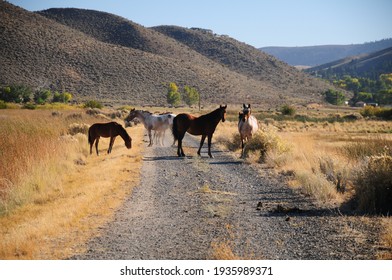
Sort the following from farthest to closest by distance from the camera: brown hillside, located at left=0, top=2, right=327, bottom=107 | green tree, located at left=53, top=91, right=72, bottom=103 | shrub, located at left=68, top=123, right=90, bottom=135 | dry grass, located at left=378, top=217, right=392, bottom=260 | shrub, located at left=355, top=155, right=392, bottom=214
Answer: brown hillside, located at left=0, top=2, right=327, bottom=107 < green tree, located at left=53, top=91, right=72, bottom=103 < shrub, located at left=68, top=123, right=90, bottom=135 < shrub, located at left=355, top=155, right=392, bottom=214 < dry grass, located at left=378, top=217, right=392, bottom=260

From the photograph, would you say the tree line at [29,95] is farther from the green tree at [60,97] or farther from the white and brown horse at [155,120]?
the white and brown horse at [155,120]

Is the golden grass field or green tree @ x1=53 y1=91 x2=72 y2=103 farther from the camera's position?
green tree @ x1=53 y1=91 x2=72 y2=103

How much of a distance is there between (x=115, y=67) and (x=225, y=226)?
90426mm

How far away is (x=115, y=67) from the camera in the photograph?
311ft

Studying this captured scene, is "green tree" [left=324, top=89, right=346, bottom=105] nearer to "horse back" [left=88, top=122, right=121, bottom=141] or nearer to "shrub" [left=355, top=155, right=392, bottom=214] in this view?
"horse back" [left=88, top=122, right=121, bottom=141]

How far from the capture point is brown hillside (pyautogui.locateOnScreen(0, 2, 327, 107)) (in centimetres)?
8350

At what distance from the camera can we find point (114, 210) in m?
8.88


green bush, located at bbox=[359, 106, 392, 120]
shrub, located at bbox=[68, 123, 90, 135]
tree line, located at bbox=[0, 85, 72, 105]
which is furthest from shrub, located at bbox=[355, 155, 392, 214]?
tree line, located at bbox=[0, 85, 72, 105]

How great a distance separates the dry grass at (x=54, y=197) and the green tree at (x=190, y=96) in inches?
3075

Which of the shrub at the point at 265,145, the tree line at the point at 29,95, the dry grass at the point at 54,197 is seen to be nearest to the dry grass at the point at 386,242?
the dry grass at the point at 54,197

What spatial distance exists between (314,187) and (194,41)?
13897cm

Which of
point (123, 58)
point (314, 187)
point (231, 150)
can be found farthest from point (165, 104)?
point (314, 187)

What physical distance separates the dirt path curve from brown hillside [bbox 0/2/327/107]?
7106 centimetres
